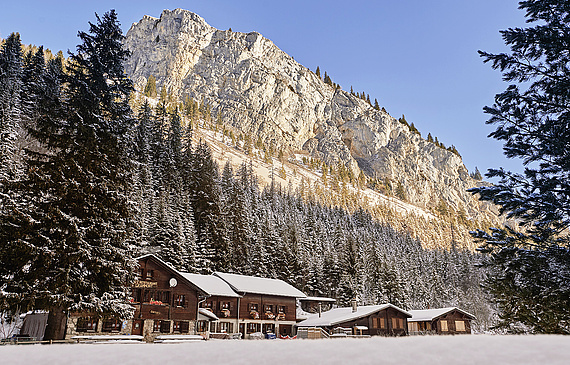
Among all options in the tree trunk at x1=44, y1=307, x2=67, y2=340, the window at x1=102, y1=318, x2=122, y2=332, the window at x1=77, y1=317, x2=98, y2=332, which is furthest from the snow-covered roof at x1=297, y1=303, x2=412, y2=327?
the tree trunk at x1=44, y1=307, x2=67, y2=340

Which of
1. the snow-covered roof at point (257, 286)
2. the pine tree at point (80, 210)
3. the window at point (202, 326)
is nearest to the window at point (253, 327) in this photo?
the snow-covered roof at point (257, 286)

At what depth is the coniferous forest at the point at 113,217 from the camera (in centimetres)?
1644

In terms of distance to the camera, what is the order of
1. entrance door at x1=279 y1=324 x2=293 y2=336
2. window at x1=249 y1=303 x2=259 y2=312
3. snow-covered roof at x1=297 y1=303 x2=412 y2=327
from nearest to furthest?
snow-covered roof at x1=297 y1=303 x2=412 y2=327
window at x1=249 y1=303 x2=259 y2=312
entrance door at x1=279 y1=324 x2=293 y2=336

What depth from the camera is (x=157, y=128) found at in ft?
219

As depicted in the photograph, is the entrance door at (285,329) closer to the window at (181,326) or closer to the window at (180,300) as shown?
the window at (181,326)

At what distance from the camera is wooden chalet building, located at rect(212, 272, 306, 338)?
42250 mm

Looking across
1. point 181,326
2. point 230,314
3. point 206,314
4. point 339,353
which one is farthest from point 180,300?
point 339,353

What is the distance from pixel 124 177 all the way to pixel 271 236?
39228mm

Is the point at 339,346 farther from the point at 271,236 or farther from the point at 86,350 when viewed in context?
the point at 271,236

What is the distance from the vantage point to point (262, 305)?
4406 cm

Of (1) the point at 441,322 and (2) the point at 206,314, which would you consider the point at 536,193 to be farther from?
(1) the point at 441,322

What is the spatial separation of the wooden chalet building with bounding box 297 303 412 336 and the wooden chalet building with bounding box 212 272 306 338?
7.56 ft

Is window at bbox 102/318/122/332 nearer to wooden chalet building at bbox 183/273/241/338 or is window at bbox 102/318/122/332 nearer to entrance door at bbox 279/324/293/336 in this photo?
wooden chalet building at bbox 183/273/241/338

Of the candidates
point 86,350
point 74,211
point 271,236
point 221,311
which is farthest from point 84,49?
point 271,236
